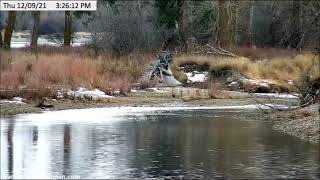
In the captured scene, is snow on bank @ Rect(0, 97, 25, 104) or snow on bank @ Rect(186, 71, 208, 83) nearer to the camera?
snow on bank @ Rect(0, 97, 25, 104)

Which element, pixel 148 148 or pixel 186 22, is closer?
pixel 148 148

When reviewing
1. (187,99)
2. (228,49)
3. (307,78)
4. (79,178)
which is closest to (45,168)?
(79,178)

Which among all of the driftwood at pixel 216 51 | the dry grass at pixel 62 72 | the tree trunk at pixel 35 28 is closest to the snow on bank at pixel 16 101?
the dry grass at pixel 62 72

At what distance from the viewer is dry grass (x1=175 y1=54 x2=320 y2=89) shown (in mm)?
35281

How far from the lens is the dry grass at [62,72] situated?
20.7 metres

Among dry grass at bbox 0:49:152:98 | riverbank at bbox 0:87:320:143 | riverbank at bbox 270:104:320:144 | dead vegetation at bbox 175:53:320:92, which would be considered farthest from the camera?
dead vegetation at bbox 175:53:320:92

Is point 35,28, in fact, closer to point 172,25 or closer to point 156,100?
point 172,25

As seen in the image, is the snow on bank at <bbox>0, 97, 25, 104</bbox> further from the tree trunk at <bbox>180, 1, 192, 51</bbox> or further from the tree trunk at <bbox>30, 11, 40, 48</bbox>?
the tree trunk at <bbox>180, 1, 192, 51</bbox>

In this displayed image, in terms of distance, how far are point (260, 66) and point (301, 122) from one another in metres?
18.1

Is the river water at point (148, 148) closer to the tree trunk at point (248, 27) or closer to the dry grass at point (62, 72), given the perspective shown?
the dry grass at point (62, 72)

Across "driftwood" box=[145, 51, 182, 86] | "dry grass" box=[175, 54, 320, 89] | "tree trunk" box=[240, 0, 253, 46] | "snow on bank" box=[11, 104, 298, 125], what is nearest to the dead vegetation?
"dry grass" box=[175, 54, 320, 89]

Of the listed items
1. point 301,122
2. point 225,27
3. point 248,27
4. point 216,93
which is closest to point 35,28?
point 225,27

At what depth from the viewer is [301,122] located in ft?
60.0

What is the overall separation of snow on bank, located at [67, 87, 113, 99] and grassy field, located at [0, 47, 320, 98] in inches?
10.1
